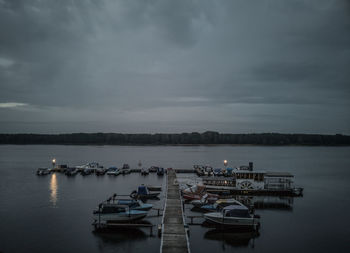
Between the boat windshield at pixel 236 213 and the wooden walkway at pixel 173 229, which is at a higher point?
the boat windshield at pixel 236 213

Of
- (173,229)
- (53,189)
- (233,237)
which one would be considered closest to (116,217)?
(173,229)

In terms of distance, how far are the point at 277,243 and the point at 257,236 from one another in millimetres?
1664

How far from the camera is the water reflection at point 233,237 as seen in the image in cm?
2172

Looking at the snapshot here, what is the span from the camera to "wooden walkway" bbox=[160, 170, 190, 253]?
1759cm

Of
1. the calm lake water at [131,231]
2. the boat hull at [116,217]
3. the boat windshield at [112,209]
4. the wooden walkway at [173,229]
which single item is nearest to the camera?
the wooden walkway at [173,229]

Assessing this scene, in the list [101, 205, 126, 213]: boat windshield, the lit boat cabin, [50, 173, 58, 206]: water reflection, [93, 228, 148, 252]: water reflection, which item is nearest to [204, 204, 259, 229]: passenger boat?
[93, 228, 148, 252]: water reflection

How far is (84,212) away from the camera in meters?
29.6

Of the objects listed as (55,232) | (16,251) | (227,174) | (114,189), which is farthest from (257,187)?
(16,251)

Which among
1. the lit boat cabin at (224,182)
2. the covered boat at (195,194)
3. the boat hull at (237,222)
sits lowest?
the boat hull at (237,222)

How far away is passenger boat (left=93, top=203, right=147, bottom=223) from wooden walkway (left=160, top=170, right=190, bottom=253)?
278 centimetres

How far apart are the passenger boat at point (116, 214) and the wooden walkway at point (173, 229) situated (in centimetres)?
278

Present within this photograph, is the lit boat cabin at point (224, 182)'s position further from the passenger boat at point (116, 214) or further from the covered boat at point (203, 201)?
the passenger boat at point (116, 214)

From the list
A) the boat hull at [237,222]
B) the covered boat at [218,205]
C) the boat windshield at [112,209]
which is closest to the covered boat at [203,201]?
the covered boat at [218,205]

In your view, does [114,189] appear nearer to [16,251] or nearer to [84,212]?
[84,212]
